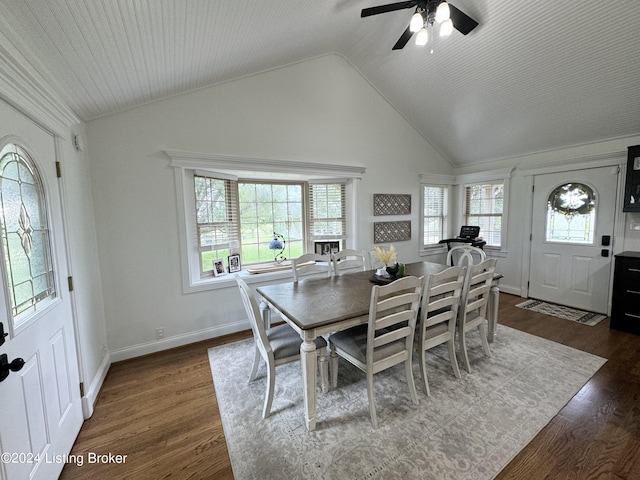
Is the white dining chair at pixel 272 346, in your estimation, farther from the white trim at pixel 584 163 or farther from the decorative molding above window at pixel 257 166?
the white trim at pixel 584 163

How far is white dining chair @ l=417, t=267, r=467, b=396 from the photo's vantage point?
199 centimetres

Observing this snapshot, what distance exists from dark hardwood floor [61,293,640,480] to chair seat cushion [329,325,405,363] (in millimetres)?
843

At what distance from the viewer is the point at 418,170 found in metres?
4.79

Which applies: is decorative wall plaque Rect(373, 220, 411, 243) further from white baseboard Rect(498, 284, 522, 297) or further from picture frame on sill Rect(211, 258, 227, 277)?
picture frame on sill Rect(211, 258, 227, 277)

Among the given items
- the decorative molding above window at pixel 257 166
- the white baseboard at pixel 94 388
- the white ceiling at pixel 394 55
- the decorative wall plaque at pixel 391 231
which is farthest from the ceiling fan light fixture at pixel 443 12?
the white baseboard at pixel 94 388

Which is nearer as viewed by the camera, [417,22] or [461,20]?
[417,22]

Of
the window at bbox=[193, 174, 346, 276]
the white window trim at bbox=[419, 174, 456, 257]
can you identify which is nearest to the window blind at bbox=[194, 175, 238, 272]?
the window at bbox=[193, 174, 346, 276]

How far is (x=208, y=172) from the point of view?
3100 millimetres

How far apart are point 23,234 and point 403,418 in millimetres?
2541

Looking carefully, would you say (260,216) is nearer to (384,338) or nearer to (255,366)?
(255,366)

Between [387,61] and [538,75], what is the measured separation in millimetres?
1776

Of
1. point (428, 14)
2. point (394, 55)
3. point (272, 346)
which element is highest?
point (394, 55)

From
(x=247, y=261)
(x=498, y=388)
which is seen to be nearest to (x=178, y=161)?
(x=247, y=261)

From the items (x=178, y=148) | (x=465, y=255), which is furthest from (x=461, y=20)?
(x=178, y=148)
